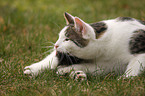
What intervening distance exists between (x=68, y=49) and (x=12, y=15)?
302cm

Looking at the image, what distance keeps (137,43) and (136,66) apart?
0.84 feet

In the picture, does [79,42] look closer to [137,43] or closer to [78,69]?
[78,69]

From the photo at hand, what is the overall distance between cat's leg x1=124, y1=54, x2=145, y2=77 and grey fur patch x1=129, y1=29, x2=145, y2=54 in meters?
0.07

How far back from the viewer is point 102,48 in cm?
230

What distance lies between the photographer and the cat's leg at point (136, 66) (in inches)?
84.6

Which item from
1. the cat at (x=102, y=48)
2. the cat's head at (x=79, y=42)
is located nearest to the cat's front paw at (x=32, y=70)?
the cat at (x=102, y=48)


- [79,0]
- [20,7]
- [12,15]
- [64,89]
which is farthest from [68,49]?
[79,0]

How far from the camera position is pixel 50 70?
2.44 metres

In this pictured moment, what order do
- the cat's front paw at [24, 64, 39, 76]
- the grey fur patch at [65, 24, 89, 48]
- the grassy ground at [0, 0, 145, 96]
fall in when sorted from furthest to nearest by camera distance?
the cat's front paw at [24, 64, 39, 76]
the grey fur patch at [65, 24, 89, 48]
the grassy ground at [0, 0, 145, 96]

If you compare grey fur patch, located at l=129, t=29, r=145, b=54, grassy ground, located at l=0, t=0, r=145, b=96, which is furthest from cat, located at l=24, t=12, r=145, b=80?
grassy ground, located at l=0, t=0, r=145, b=96

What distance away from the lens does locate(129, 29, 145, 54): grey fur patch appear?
222cm

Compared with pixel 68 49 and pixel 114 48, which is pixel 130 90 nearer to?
pixel 114 48

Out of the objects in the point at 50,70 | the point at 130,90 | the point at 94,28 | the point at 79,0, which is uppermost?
the point at 79,0

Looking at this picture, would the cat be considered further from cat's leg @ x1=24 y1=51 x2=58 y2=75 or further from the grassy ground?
the grassy ground
